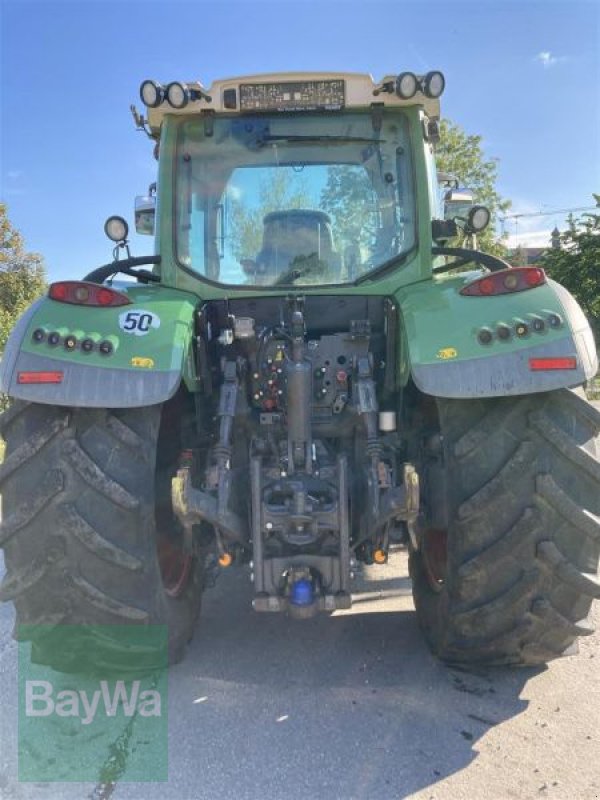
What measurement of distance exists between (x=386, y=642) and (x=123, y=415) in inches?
71.2

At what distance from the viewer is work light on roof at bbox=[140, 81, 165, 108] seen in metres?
3.14

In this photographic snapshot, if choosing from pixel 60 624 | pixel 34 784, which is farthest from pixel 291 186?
pixel 34 784

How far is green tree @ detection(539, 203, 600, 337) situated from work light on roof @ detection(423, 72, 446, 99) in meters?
16.0

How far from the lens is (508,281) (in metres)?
2.60

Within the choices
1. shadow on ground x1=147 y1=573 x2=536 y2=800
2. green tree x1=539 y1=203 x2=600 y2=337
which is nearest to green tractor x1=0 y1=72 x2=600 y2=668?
shadow on ground x1=147 y1=573 x2=536 y2=800

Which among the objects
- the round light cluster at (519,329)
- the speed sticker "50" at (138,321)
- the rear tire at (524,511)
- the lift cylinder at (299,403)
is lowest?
the rear tire at (524,511)

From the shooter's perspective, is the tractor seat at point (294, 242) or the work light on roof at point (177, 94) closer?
the work light on roof at point (177, 94)

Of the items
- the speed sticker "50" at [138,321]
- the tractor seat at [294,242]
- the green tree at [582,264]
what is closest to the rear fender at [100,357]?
the speed sticker "50" at [138,321]

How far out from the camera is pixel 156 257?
331 centimetres

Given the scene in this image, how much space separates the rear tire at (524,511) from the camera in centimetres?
246

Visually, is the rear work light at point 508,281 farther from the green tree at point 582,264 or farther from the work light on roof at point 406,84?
the green tree at point 582,264

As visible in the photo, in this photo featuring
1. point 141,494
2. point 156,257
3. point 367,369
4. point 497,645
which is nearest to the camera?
point 141,494

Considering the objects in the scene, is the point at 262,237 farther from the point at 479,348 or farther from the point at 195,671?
the point at 195,671

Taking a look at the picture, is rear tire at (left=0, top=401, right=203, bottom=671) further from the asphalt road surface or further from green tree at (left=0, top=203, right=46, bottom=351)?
green tree at (left=0, top=203, right=46, bottom=351)
